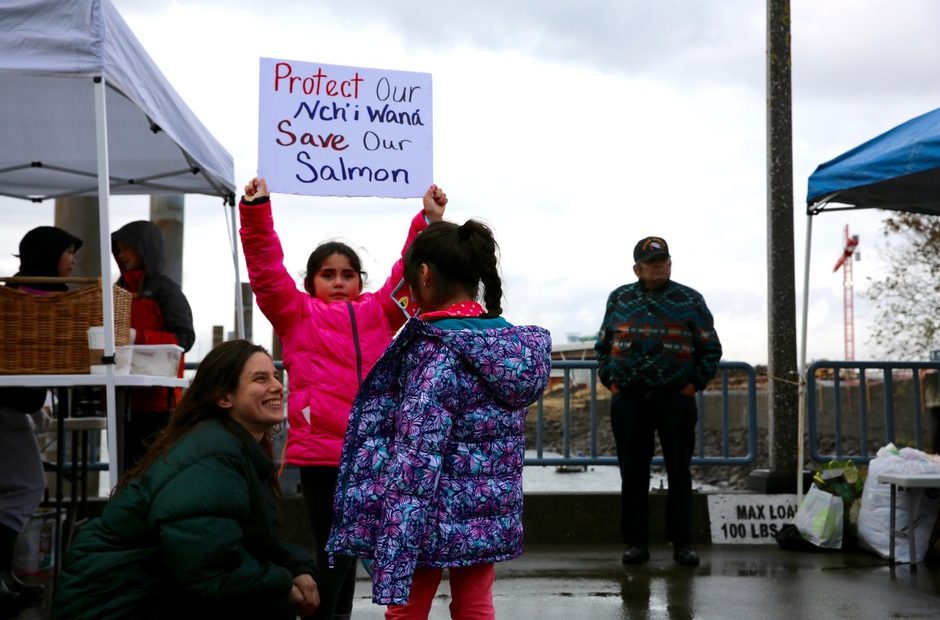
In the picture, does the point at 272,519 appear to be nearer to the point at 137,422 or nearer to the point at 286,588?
the point at 286,588

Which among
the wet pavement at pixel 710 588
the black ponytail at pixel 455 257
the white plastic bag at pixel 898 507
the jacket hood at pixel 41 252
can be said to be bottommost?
the wet pavement at pixel 710 588

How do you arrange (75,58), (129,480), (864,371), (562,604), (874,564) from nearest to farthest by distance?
(129,480)
(75,58)
(562,604)
(874,564)
(864,371)

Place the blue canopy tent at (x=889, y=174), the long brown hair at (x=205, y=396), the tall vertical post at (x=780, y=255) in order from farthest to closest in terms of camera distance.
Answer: the tall vertical post at (x=780, y=255)
the blue canopy tent at (x=889, y=174)
the long brown hair at (x=205, y=396)

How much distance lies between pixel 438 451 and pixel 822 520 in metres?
5.73

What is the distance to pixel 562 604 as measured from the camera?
625 centimetres

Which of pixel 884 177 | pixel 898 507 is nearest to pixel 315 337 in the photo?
pixel 884 177

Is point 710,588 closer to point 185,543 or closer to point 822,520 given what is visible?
point 822,520

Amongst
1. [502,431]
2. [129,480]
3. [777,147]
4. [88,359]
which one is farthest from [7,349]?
[777,147]

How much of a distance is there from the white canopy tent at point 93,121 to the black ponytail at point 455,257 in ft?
5.91

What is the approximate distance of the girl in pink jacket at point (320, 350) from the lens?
466cm

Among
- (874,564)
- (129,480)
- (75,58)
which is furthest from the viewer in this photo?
(874,564)

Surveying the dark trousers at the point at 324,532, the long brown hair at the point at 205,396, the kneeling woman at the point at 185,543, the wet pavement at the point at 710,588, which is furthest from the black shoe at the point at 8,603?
the kneeling woman at the point at 185,543

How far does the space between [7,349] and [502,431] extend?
8.60 ft

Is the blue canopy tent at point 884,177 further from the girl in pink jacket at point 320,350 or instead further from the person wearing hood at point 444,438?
the person wearing hood at point 444,438
